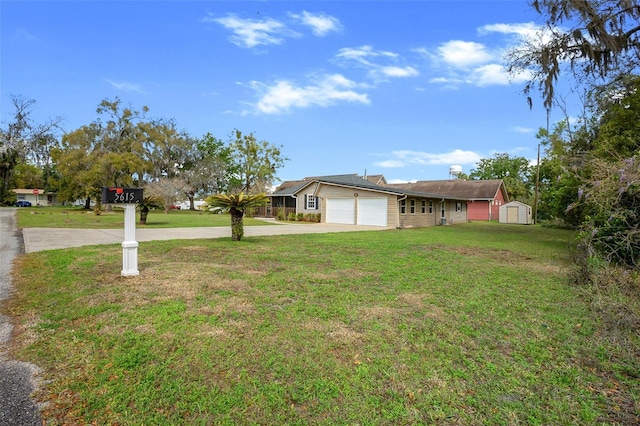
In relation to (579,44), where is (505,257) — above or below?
below

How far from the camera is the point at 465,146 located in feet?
126

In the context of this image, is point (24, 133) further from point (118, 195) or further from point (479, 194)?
point (479, 194)

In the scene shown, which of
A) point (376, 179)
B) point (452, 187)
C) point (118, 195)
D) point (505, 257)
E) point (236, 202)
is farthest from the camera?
point (376, 179)

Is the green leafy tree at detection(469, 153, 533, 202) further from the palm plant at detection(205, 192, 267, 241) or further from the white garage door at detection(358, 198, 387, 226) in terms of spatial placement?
the palm plant at detection(205, 192, 267, 241)

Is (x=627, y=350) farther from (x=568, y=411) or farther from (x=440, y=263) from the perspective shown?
(x=440, y=263)

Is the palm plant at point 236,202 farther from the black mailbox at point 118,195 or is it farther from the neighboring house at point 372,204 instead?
the neighboring house at point 372,204

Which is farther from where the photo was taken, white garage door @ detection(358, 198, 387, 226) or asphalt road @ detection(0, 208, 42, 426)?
white garage door @ detection(358, 198, 387, 226)

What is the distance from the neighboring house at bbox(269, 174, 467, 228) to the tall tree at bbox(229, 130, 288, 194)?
16.4 metres

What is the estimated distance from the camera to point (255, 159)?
45.2 m

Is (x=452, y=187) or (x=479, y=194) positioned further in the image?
(x=452, y=187)

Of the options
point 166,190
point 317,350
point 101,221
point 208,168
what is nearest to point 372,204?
point 101,221

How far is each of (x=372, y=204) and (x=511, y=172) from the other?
34.6m

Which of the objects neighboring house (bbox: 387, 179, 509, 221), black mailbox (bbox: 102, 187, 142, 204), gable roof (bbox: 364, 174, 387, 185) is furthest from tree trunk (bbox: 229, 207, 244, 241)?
gable roof (bbox: 364, 174, 387, 185)

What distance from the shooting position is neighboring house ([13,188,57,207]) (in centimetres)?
5373
